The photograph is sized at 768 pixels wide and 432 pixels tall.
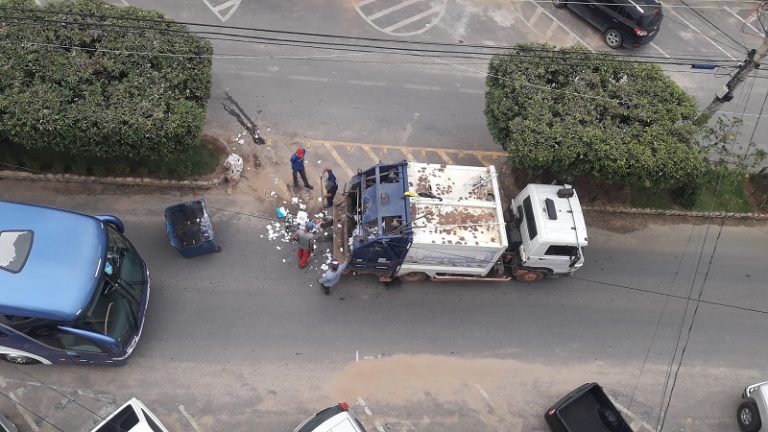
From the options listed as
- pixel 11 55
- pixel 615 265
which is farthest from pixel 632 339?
pixel 11 55

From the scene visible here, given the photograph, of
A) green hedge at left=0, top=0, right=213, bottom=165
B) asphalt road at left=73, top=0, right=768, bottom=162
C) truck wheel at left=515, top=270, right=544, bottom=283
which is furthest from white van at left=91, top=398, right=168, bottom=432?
truck wheel at left=515, top=270, right=544, bottom=283

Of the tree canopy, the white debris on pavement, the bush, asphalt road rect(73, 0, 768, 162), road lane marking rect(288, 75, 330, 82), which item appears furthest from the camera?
road lane marking rect(288, 75, 330, 82)

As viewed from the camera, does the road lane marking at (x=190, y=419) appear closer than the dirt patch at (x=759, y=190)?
Yes

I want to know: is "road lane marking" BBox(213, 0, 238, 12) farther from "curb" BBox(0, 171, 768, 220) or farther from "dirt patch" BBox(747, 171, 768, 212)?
"dirt patch" BBox(747, 171, 768, 212)

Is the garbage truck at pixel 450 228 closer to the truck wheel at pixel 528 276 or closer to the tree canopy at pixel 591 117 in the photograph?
the truck wheel at pixel 528 276

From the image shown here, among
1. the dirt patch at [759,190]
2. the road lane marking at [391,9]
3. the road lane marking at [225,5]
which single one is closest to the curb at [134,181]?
the dirt patch at [759,190]

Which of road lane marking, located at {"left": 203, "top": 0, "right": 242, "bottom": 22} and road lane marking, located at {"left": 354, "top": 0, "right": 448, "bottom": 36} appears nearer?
road lane marking, located at {"left": 203, "top": 0, "right": 242, "bottom": 22}

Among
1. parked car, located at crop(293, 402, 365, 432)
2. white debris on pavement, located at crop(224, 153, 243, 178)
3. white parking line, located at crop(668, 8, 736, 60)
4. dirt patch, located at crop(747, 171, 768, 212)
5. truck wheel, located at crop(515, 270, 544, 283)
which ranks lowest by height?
parked car, located at crop(293, 402, 365, 432)

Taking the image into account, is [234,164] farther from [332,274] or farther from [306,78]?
[332,274]
